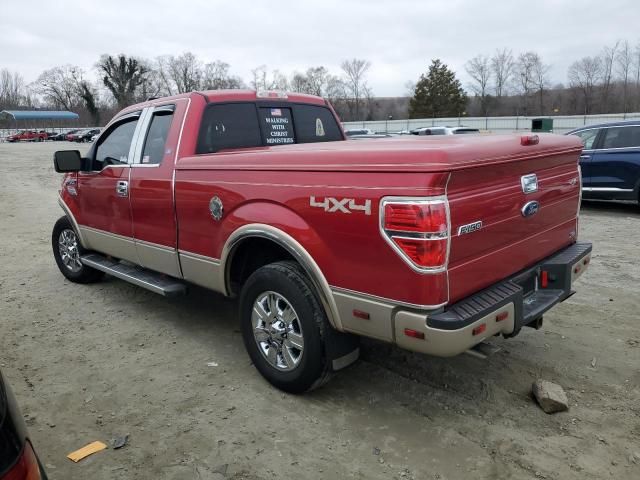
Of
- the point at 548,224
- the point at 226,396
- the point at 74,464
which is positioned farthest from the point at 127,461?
the point at 548,224

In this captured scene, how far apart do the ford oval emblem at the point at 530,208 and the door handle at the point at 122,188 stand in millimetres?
3295

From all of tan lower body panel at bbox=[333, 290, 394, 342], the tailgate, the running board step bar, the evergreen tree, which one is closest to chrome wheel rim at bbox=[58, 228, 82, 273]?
the running board step bar

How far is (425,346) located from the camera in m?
2.78

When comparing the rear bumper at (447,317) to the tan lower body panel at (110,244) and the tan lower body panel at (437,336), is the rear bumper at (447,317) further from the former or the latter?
the tan lower body panel at (110,244)

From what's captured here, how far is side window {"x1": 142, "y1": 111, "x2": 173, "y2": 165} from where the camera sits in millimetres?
4484

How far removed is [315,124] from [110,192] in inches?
80.4

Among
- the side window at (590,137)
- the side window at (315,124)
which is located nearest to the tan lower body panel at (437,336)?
the side window at (315,124)

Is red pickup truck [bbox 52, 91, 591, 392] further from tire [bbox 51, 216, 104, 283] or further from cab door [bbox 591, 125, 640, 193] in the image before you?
cab door [bbox 591, 125, 640, 193]

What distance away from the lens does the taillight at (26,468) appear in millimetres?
1487

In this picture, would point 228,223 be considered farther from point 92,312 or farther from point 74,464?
point 92,312

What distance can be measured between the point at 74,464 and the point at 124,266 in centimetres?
255

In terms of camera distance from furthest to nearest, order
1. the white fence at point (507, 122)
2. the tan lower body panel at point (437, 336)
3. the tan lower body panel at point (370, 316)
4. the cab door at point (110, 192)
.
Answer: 1. the white fence at point (507, 122)
2. the cab door at point (110, 192)
3. the tan lower body panel at point (370, 316)
4. the tan lower body panel at point (437, 336)

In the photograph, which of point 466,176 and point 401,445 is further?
point 401,445

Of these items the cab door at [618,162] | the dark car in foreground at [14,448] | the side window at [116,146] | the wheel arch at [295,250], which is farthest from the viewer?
the cab door at [618,162]
